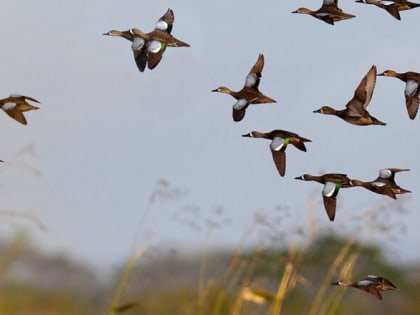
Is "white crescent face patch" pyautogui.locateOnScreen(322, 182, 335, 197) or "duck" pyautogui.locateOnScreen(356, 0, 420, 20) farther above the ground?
"duck" pyautogui.locateOnScreen(356, 0, 420, 20)

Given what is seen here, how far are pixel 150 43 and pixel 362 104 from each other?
0.72m

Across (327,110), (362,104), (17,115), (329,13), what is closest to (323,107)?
(327,110)

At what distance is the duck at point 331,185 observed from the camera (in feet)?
8.80

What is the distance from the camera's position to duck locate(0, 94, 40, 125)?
105 inches

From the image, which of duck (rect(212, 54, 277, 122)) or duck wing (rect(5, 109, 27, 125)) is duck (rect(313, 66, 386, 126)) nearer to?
duck (rect(212, 54, 277, 122))

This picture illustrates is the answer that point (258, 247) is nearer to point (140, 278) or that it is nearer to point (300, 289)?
point (140, 278)

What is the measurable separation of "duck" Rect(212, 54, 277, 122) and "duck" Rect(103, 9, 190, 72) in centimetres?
23

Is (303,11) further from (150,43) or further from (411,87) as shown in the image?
(150,43)

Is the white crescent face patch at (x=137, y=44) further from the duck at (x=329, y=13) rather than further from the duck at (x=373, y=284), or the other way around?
the duck at (x=373, y=284)

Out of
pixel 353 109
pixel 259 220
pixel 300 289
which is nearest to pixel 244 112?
pixel 353 109

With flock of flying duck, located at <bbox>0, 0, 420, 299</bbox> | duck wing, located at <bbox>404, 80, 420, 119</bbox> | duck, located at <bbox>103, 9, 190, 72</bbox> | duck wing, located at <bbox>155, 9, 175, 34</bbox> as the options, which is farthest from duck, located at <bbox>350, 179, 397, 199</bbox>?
duck wing, located at <bbox>155, 9, 175, 34</bbox>

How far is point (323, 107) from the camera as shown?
9.28 ft

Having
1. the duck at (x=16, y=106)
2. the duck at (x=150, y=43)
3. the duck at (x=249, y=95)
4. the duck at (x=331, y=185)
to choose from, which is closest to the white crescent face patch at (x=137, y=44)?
the duck at (x=150, y=43)

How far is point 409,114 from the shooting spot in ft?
9.30
